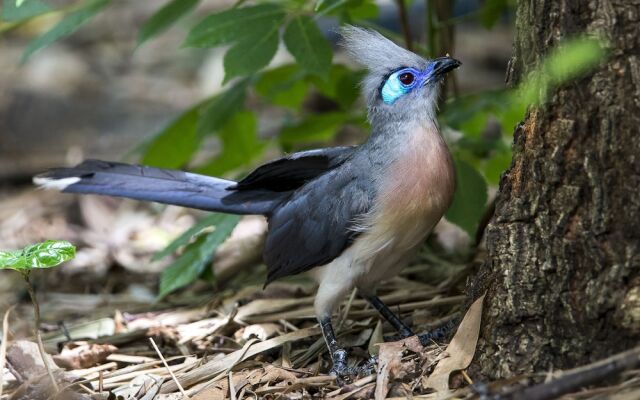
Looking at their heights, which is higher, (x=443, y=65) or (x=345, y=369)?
(x=443, y=65)

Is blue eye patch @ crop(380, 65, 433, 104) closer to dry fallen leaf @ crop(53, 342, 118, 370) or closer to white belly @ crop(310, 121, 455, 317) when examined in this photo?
white belly @ crop(310, 121, 455, 317)

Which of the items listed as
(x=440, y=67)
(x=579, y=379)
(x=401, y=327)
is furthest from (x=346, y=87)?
(x=579, y=379)

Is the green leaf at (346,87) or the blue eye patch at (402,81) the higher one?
the blue eye patch at (402,81)

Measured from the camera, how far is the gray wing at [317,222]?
148 inches

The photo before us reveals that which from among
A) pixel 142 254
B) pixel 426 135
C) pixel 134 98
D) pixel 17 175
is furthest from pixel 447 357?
pixel 134 98

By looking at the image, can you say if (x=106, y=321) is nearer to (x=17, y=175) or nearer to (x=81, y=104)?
(x=17, y=175)

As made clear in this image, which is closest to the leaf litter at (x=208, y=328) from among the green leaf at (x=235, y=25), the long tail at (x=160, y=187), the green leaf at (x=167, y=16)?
the long tail at (x=160, y=187)

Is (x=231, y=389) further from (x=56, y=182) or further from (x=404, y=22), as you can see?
(x=404, y=22)

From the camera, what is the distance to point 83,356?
13.3 feet

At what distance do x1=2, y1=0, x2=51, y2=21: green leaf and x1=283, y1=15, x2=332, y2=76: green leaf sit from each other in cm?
113

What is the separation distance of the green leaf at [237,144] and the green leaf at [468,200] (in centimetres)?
141

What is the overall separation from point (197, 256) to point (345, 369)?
132 centimetres

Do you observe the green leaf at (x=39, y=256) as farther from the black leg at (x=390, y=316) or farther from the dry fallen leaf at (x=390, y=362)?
the black leg at (x=390, y=316)

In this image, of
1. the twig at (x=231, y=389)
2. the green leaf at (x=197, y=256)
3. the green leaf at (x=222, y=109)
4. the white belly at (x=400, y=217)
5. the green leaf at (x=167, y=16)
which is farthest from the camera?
the green leaf at (x=222, y=109)
